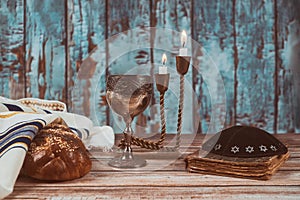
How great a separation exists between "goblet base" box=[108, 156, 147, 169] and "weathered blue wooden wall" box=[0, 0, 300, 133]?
2.79 feet

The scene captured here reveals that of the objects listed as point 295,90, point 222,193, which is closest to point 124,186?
point 222,193

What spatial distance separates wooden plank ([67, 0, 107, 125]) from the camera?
1.76m

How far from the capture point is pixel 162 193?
0.72m

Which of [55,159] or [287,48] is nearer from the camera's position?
[55,159]

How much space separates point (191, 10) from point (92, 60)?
455mm

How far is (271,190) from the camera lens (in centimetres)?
73

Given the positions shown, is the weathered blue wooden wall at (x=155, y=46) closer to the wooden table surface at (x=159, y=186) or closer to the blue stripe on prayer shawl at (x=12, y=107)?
the blue stripe on prayer shawl at (x=12, y=107)

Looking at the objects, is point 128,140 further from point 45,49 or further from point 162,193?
point 45,49

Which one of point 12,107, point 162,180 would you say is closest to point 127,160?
point 162,180

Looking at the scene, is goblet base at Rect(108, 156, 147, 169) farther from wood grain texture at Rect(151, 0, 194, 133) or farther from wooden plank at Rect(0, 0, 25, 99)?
wooden plank at Rect(0, 0, 25, 99)

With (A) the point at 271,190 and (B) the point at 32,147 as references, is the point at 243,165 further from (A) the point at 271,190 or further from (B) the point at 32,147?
(B) the point at 32,147

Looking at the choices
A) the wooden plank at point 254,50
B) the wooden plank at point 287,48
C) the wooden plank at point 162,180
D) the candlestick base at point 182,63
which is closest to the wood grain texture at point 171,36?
the wooden plank at point 254,50

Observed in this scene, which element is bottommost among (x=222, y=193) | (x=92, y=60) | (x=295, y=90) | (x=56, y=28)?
(x=222, y=193)

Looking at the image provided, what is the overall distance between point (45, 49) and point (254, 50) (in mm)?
850
